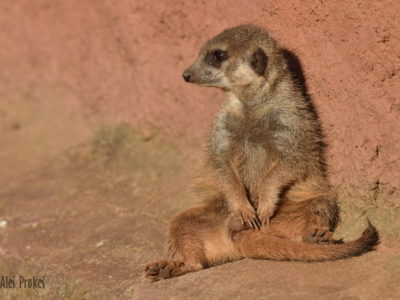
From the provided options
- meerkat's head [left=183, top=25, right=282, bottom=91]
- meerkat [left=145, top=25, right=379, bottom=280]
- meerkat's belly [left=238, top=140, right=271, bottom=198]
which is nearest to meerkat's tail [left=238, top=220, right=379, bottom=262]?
meerkat [left=145, top=25, right=379, bottom=280]

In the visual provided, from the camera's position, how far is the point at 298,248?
2861 millimetres

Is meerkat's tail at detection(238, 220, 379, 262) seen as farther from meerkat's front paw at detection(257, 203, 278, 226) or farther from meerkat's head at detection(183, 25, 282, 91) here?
meerkat's head at detection(183, 25, 282, 91)

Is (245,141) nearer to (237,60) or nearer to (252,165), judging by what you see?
(252,165)

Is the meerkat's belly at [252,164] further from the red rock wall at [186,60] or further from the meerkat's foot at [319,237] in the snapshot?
the meerkat's foot at [319,237]

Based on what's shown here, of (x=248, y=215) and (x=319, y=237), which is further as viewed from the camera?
(x=248, y=215)

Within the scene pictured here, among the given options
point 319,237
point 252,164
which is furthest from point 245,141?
point 319,237

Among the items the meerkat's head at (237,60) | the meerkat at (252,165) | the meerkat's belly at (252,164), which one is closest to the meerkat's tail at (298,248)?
the meerkat at (252,165)

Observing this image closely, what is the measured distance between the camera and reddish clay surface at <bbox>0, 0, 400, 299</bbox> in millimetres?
2945

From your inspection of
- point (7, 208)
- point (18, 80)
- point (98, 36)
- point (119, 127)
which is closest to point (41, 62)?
point (18, 80)

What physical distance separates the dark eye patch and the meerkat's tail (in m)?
0.83

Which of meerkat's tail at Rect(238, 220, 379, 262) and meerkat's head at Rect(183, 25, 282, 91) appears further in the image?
meerkat's head at Rect(183, 25, 282, 91)

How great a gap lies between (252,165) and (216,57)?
1.82 feet

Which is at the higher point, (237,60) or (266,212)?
(237,60)

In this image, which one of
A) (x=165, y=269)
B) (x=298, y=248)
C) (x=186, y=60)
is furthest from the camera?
(x=186, y=60)
